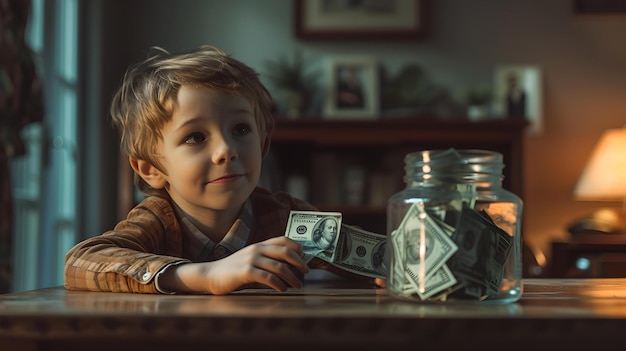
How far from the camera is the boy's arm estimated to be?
708 millimetres

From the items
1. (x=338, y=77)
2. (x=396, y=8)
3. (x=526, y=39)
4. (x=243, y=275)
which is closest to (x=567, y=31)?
(x=526, y=39)

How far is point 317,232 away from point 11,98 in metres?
1.74

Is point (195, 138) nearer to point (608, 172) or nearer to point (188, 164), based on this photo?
point (188, 164)

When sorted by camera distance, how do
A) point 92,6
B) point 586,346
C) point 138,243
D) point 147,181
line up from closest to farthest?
point 586,346
point 138,243
point 147,181
point 92,6

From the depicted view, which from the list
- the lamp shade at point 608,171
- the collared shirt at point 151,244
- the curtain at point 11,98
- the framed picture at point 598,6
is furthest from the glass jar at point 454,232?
the framed picture at point 598,6

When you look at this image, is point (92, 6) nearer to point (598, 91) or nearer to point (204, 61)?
point (598, 91)

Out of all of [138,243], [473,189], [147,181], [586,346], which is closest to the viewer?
[586,346]

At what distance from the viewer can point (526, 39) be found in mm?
4176

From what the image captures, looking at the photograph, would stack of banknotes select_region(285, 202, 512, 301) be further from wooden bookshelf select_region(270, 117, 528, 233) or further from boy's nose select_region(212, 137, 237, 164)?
wooden bookshelf select_region(270, 117, 528, 233)

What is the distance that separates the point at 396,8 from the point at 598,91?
3.85 feet

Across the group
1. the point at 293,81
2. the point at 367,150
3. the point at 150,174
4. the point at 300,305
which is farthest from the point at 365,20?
the point at 300,305

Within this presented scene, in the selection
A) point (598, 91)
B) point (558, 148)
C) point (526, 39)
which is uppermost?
point (526, 39)

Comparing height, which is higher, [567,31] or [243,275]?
[567,31]

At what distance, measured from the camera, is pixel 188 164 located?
88 cm
